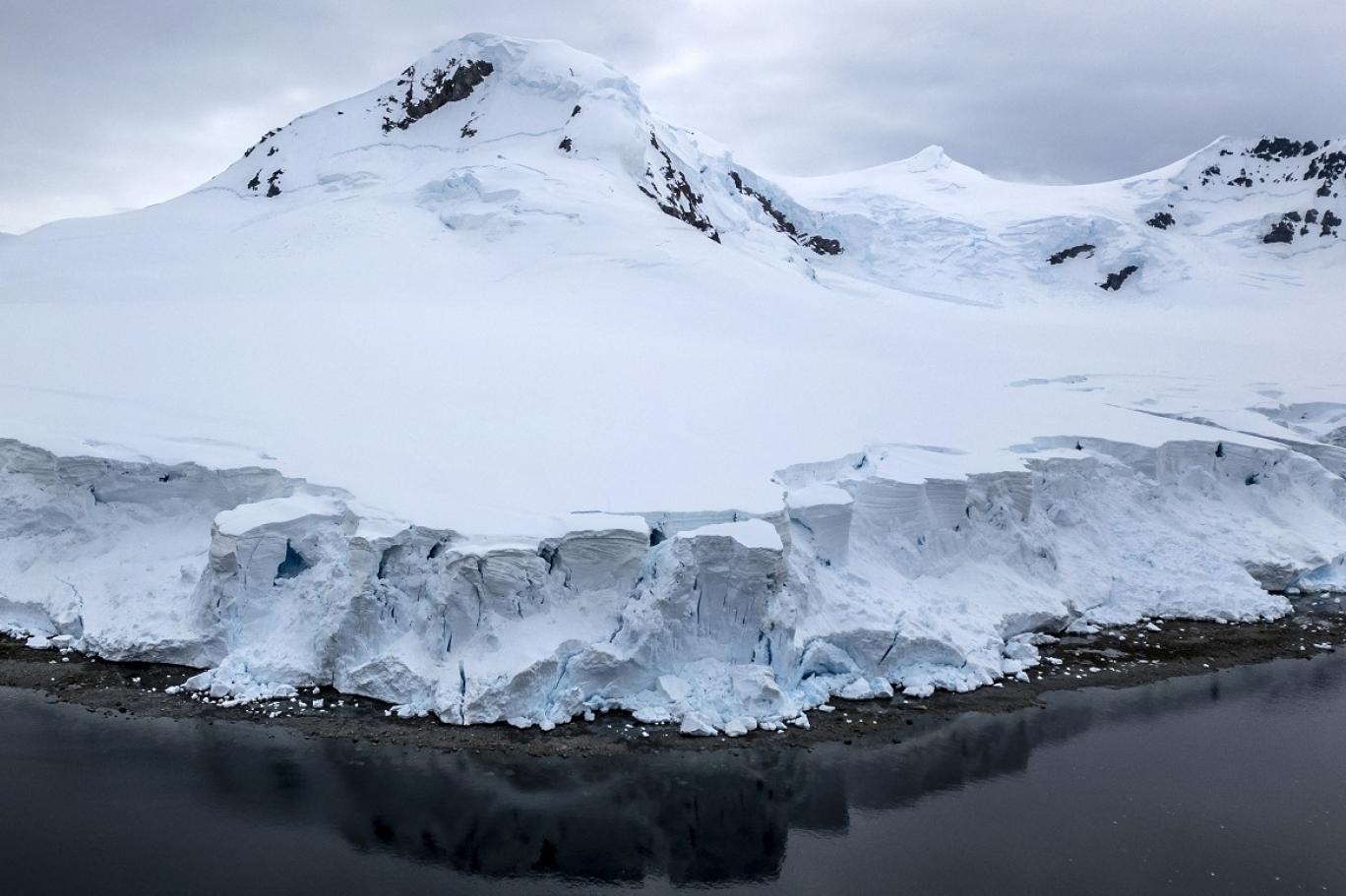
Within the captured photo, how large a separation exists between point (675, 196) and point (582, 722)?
26980mm

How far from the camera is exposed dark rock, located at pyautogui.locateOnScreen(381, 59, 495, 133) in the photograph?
126 ft

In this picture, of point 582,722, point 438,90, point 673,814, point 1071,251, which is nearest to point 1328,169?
point 1071,251

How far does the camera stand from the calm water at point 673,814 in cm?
986

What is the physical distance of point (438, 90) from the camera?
Answer: 127 feet

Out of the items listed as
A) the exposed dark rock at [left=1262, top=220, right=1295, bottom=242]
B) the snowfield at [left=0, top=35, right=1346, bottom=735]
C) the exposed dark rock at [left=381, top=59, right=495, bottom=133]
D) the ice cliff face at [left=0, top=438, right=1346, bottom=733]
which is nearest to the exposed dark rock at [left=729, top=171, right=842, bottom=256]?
the snowfield at [left=0, top=35, right=1346, bottom=735]

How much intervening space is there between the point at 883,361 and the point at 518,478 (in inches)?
505

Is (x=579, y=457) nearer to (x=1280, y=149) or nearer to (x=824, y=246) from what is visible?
(x=824, y=246)

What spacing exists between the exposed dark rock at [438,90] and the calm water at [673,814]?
31.2m

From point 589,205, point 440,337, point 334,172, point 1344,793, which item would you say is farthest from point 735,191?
point 1344,793

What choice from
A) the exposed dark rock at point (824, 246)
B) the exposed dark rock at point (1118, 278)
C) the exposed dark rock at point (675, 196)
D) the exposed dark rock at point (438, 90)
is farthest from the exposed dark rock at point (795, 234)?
the exposed dark rock at point (438, 90)

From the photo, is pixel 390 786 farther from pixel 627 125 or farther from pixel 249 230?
pixel 627 125

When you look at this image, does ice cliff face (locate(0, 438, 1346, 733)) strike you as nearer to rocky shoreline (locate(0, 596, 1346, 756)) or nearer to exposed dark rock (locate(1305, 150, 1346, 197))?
rocky shoreline (locate(0, 596, 1346, 756))

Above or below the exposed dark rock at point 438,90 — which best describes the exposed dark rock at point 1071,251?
→ below

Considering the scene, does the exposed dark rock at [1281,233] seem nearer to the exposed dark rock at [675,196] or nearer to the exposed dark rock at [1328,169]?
the exposed dark rock at [1328,169]
